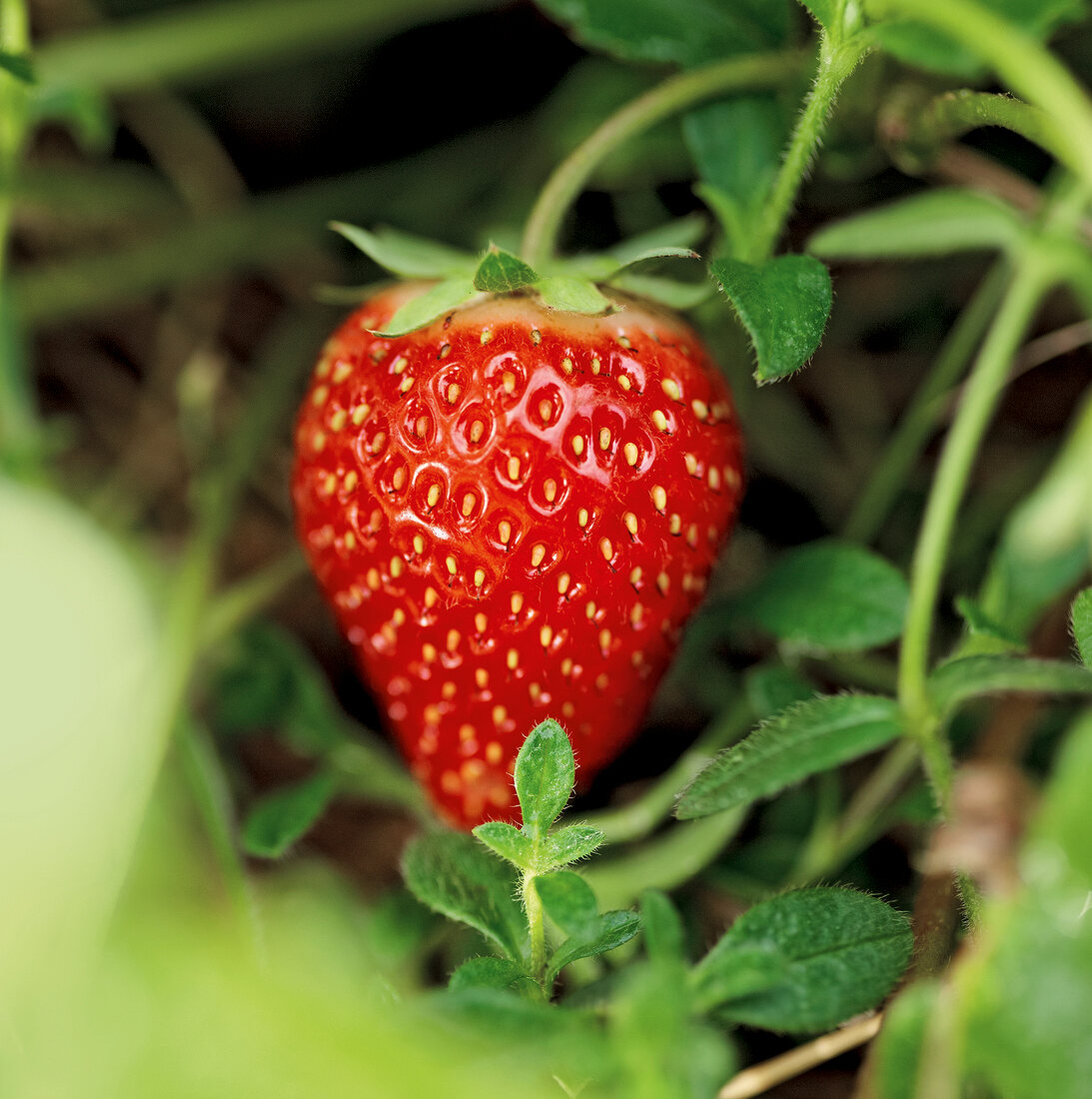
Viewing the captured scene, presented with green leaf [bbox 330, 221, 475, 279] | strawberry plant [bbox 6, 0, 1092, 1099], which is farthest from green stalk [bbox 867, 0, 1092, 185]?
green leaf [bbox 330, 221, 475, 279]

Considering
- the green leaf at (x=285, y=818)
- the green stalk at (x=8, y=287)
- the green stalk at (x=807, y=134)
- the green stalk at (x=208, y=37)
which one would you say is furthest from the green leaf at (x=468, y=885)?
the green stalk at (x=208, y=37)

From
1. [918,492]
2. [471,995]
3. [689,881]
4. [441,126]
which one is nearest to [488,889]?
[471,995]

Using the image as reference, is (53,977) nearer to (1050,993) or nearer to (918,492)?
(1050,993)

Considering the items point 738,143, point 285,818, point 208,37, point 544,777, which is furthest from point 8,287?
point 544,777

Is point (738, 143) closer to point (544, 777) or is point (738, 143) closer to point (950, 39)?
point (950, 39)

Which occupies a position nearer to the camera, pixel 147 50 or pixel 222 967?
pixel 222 967

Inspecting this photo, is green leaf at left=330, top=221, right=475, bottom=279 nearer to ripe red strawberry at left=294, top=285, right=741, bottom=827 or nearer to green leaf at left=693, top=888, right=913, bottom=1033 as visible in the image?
ripe red strawberry at left=294, top=285, right=741, bottom=827

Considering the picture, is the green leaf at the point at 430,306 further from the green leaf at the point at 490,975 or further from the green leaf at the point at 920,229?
the green leaf at the point at 490,975

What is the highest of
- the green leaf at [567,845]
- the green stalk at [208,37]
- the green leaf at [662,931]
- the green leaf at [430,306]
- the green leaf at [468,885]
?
the green stalk at [208,37]
